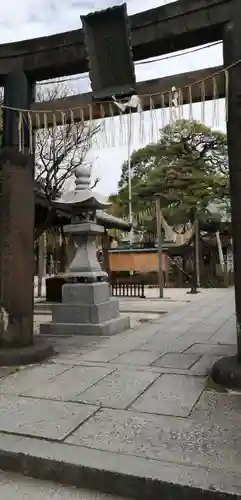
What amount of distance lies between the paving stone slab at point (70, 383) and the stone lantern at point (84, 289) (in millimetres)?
2459

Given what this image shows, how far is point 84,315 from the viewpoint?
293 inches

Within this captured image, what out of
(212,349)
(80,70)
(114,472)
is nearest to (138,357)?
(212,349)

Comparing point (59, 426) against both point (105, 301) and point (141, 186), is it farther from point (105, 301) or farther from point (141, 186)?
point (141, 186)

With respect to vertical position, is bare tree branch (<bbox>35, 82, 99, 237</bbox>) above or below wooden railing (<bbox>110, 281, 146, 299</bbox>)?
above

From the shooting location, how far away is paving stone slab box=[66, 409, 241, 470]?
2.54m

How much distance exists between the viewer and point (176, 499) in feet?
7.40

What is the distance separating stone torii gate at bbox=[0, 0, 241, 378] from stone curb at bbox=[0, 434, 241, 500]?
180cm

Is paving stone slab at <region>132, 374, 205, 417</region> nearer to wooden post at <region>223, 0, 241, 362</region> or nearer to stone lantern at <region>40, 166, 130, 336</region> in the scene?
wooden post at <region>223, 0, 241, 362</region>

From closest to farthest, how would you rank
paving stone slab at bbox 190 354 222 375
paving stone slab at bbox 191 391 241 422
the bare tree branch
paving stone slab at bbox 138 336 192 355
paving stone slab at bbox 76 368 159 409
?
paving stone slab at bbox 191 391 241 422, paving stone slab at bbox 76 368 159 409, paving stone slab at bbox 190 354 222 375, paving stone slab at bbox 138 336 192 355, the bare tree branch

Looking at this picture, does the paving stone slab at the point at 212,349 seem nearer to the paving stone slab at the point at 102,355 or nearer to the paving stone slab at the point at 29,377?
the paving stone slab at the point at 102,355

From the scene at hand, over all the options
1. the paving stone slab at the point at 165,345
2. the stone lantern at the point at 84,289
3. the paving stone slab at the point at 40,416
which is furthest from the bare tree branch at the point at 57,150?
the paving stone slab at the point at 40,416

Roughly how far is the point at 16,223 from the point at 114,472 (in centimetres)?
324

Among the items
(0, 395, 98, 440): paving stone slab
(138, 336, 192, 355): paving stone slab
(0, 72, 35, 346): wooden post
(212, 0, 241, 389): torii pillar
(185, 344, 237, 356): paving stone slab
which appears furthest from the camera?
(138, 336, 192, 355): paving stone slab

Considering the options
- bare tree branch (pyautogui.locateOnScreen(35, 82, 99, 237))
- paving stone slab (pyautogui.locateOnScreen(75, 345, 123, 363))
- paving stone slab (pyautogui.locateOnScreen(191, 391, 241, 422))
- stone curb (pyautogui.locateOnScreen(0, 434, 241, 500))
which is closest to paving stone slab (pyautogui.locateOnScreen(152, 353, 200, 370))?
paving stone slab (pyautogui.locateOnScreen(75, 345, 123, 363))
